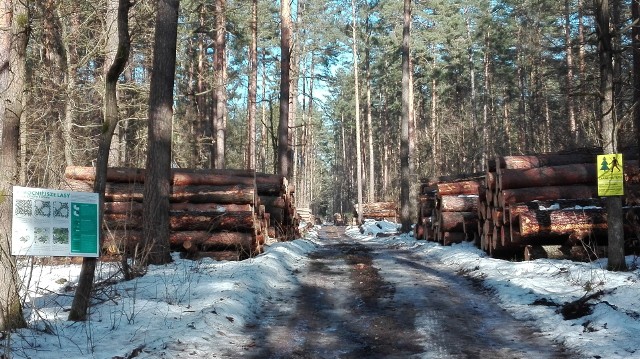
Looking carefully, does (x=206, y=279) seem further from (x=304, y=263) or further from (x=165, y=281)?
(x=304, y=263)

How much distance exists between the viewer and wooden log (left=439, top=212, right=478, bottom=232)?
16.4 m

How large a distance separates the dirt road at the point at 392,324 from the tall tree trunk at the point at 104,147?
1900 mm

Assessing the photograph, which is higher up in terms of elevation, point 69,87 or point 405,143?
point 69,87

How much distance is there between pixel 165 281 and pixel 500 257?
7.79 meters

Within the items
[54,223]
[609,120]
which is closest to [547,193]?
[609,120]

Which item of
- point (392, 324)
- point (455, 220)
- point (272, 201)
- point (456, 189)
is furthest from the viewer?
point (272, 201)

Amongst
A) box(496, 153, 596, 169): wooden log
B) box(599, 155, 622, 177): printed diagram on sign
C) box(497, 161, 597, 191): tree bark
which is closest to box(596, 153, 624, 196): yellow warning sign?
box(599, 155, 622, 177): printed diagram on sign

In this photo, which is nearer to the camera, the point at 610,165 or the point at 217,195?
the point at 610,165

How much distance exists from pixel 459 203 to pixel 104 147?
40.8ft

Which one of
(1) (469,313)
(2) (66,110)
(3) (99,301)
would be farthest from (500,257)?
(2) (66,110)

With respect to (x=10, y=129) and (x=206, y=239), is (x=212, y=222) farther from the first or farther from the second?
(x=10, y=129)

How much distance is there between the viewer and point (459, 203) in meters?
16.9

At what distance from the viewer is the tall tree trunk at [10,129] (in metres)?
5.67

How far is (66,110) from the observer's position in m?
16.2
